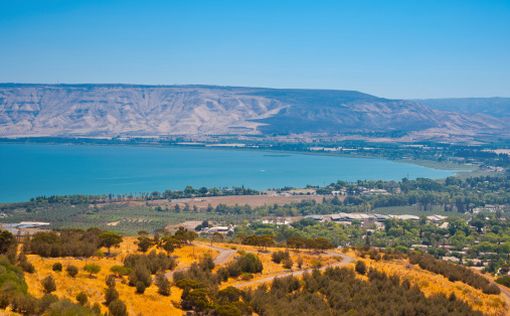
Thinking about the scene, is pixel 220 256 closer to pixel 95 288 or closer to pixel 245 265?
pixel 245 265

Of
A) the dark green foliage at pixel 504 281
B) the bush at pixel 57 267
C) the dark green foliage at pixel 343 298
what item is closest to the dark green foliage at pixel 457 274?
the dark green foliage at pixel 504 281

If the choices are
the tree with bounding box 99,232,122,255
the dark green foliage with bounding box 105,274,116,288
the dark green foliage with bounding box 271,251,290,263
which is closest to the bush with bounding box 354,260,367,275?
the dark green foliage with bounding box 271,251,290,263

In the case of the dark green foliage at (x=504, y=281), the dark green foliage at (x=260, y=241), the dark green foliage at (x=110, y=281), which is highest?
the dark green foliage at (x=110, y=281)

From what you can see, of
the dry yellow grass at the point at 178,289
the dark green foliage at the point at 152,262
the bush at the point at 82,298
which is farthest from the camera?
the dark green foliage at the point at 152,262

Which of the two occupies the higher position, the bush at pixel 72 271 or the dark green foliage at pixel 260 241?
the bush at pixel 72 271

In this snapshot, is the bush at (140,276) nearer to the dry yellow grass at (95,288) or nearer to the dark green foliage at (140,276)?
the dark green foliage at (140,276)

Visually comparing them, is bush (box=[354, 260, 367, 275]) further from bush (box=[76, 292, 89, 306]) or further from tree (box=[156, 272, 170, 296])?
bush (box=[76, 292, 89, 306])

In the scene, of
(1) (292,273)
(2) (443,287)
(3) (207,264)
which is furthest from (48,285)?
(2) (443,287)

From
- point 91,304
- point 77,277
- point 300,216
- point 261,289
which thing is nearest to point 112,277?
point 77,277

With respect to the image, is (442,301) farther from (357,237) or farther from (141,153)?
(141,153)
